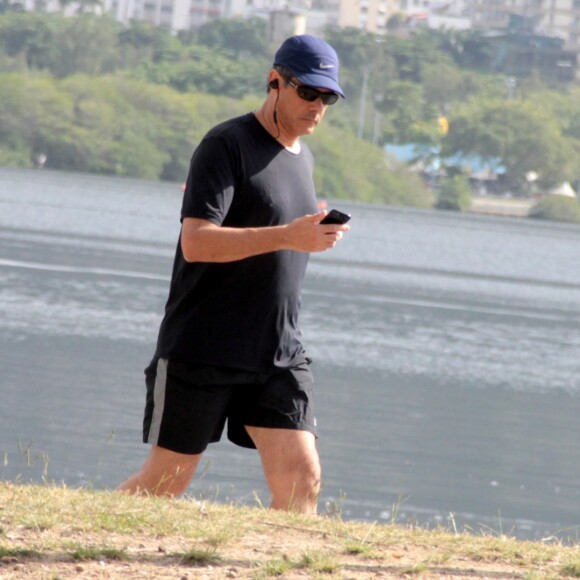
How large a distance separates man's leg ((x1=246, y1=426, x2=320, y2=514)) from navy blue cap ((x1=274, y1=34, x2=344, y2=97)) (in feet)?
3.63

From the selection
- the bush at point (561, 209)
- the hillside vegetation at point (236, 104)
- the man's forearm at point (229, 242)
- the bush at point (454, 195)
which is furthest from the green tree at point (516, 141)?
the man's forearm at point (229, 242)

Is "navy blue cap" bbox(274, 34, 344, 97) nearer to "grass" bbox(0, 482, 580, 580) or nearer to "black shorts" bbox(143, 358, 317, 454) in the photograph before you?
"black shorts" bbox(143, 358, 317, 454)

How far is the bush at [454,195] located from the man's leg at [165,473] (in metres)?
119

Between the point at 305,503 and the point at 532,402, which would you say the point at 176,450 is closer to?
the point at 305,503

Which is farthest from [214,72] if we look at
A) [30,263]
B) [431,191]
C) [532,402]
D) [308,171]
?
[308,171]

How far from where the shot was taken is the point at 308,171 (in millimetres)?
4855

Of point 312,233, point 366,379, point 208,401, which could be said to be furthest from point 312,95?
point 366,379

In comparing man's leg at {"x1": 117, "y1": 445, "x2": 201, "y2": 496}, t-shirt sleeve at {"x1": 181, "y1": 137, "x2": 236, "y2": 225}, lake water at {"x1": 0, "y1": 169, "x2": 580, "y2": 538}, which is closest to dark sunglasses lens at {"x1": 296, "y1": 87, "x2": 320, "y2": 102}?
t-shirt sleeve at {"x1": 181, "y1": 137, "x2": 236, "y2": 225}

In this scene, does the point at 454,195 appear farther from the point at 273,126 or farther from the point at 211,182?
the point at 211,182

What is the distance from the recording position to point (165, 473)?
15.9 ft

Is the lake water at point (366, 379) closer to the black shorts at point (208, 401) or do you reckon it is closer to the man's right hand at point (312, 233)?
the black shorts at point (208, 401)

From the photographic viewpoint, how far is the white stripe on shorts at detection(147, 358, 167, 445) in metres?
4.73

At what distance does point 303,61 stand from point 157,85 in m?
123

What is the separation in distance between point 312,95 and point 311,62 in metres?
0.10
